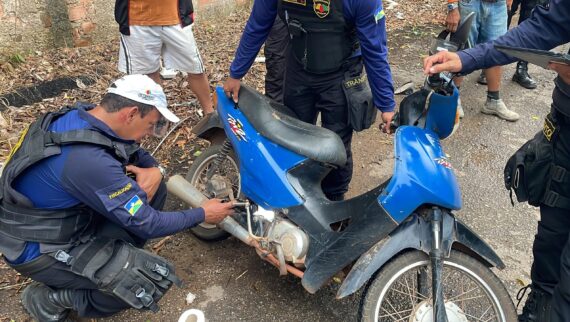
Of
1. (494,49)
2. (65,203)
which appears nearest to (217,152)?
(65,203)

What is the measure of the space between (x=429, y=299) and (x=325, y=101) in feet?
4.59

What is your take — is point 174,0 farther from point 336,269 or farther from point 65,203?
point 336,269

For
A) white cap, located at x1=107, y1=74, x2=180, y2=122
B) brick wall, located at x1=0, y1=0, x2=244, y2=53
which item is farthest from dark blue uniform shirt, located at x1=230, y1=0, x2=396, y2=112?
brick wall, located at x1=0, y1=0, x2=244, y2=53

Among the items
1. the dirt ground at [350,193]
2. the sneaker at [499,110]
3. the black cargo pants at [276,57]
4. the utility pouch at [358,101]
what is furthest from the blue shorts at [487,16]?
the utility pouch at [358,101]

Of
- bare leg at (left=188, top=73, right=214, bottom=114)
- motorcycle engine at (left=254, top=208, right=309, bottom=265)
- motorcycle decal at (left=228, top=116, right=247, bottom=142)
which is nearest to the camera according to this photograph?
motorcycle engine at (left=254, top=208, right=309, bottom=265)

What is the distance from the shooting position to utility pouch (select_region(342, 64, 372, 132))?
2965mm

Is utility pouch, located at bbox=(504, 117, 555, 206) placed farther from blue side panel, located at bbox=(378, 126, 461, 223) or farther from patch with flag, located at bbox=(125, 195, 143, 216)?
patch with flag, located at bbox=(125, 195, 143, 216)

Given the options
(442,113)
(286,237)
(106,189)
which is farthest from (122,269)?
(442,113)

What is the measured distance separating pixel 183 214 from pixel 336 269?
845mm

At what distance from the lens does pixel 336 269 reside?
2488 millimetres

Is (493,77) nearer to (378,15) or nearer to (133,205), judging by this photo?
(378,15)

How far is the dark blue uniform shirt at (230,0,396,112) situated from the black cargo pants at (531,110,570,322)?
0.96 m

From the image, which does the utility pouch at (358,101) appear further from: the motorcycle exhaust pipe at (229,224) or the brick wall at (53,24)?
the brick wall at (53,24)

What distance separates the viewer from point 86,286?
8.01 feet
